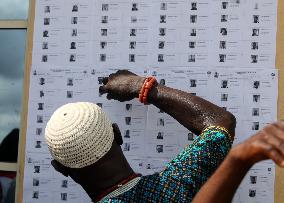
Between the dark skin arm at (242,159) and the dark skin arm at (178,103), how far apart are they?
0.45 meters

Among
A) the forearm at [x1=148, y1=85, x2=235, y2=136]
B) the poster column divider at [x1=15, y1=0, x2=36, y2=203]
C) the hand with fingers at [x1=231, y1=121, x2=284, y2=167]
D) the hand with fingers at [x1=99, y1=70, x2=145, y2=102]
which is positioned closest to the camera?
the hand with fingers at [x1=231, y1=121, x2=284, y2=167]

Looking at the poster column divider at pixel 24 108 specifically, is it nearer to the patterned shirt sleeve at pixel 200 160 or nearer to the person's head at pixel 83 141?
the person's head at pixel 83 141

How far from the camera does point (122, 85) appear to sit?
1.25m

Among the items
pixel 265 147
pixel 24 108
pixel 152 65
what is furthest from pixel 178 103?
pixel 265 147

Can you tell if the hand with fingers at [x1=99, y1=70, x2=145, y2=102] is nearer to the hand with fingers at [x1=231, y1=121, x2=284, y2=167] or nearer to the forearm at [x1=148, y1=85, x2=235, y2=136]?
the forearm at [x1=148, y1=85, x2=235, y2=136]

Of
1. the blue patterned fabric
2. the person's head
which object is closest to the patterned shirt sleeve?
the blue patterned fabric

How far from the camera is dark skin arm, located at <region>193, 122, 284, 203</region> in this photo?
0.60 metres

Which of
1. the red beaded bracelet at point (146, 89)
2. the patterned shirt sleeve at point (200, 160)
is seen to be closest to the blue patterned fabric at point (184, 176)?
the patterned shirt sleeve at point (200, 160)

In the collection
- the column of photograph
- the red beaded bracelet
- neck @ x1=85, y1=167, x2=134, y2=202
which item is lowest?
neck @ x1=85, y1=167, x2=134, y2=202

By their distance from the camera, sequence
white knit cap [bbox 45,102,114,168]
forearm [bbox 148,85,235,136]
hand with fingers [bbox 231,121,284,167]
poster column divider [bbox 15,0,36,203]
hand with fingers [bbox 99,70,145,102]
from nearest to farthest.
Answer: hand with fingers [bbox 231,121,284,167] < white knit cap [bbox 45,102,114,168] < forearm [bbox 148,85,235,136] < hand with fingers [bbox 99,70,145,102] < poster column divider [bbox 15,0,36,203]

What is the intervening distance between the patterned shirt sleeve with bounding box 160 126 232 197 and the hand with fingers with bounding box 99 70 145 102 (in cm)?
25

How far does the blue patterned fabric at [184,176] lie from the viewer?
90cm

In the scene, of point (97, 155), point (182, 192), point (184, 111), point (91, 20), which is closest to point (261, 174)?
point (184, 111)

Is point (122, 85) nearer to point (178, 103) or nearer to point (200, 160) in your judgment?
point (178, 103)
